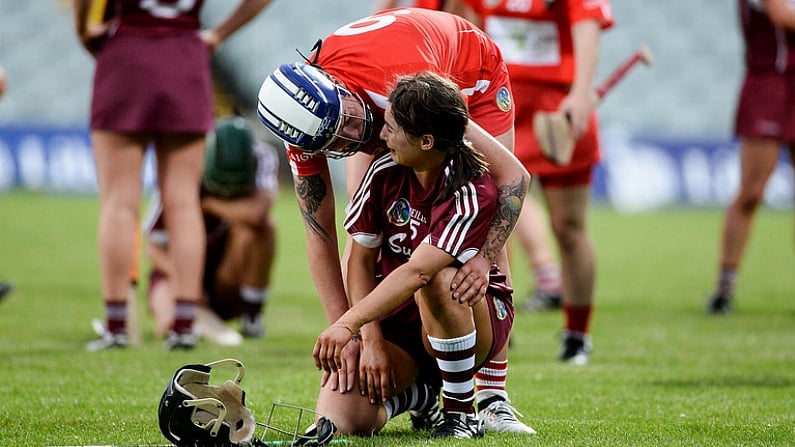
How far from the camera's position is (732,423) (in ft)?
12.6

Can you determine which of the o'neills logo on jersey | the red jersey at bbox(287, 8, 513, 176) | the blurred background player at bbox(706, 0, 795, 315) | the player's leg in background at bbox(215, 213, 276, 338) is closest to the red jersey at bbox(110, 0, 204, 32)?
the player's leg in background at bbox(215, 213, 276, 338)

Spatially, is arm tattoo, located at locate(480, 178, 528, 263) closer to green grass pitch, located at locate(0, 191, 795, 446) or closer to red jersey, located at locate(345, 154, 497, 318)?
red jersey, located at locate(345, 154, 497, 318)

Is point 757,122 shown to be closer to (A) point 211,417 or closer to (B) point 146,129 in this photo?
(B) point 146,129

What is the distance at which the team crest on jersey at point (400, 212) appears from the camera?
12.0 feet

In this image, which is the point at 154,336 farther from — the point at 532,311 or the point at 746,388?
the point at 746,388

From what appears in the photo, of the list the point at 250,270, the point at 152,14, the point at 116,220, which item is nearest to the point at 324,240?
the point at 116,220

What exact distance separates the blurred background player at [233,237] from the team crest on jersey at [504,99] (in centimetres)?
279

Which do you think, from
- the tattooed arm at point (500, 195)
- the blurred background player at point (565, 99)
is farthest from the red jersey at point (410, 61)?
the blurred background player at point (565, 99)

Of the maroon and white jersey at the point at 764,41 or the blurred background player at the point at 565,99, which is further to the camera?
the maroon and white jersey at the point at 764,41

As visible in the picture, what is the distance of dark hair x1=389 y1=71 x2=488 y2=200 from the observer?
333 cm

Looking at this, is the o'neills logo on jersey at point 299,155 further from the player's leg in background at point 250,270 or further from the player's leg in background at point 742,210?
the player's leg in background at point 742,210

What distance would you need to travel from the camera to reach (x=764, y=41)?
25.2 feet

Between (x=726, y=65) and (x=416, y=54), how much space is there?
2005 centimetres

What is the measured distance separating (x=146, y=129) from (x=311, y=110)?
8.44ft
